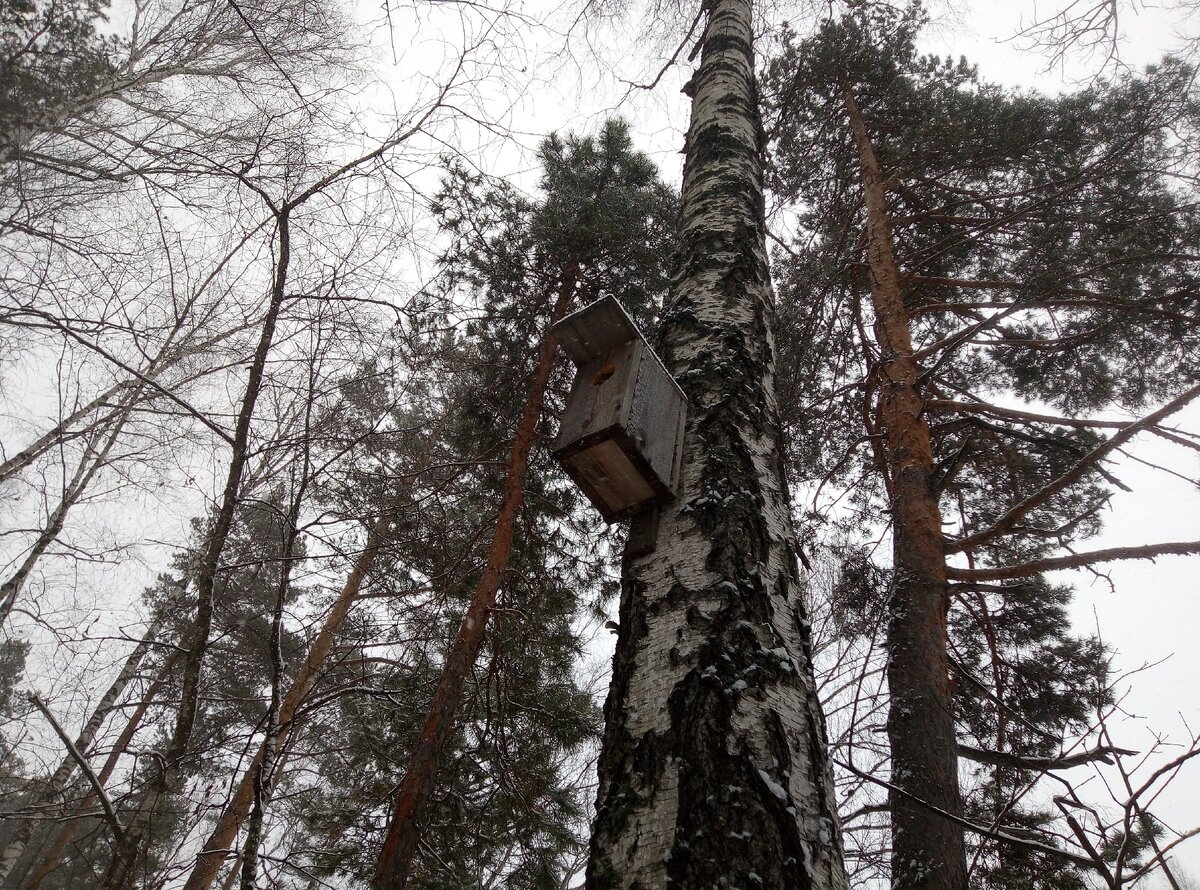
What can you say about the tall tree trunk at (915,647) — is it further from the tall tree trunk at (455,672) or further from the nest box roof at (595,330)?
the tall tree trunk at (455,672)

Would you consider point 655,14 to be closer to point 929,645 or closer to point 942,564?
point 942,564

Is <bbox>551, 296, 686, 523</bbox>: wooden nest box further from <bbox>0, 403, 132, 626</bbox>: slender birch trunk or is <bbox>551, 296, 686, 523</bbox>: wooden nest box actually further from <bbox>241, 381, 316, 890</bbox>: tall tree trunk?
<bbox>0, 403, 132, 626</bbox>: slender birch trunk

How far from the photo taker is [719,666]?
3.76 feet

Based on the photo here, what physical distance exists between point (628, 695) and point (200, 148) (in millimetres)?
4875

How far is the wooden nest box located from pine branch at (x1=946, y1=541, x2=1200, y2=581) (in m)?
2.53

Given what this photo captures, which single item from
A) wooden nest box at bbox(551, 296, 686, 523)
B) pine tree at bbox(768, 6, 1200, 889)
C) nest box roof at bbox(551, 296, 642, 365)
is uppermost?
pine tree at bbox(768, 6, 1200, 889)

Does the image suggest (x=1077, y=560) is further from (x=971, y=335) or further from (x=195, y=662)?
(x=195, y=662)

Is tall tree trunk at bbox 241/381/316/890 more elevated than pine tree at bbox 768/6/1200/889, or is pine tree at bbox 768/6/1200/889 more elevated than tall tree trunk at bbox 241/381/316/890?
pine tree at bbox 768/6/1200/889

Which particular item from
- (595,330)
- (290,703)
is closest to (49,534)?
(290,703)

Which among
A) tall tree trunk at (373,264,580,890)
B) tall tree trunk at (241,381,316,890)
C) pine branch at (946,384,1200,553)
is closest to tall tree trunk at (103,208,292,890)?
tall tree trunk at (241,381,316,890)

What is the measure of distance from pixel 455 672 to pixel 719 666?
352 centimetres

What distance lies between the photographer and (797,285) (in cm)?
606

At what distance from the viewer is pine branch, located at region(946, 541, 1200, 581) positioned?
2771 mm

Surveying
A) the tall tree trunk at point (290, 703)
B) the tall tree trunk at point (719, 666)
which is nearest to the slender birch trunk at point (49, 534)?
the tall tree trunk at point (290, 703)
